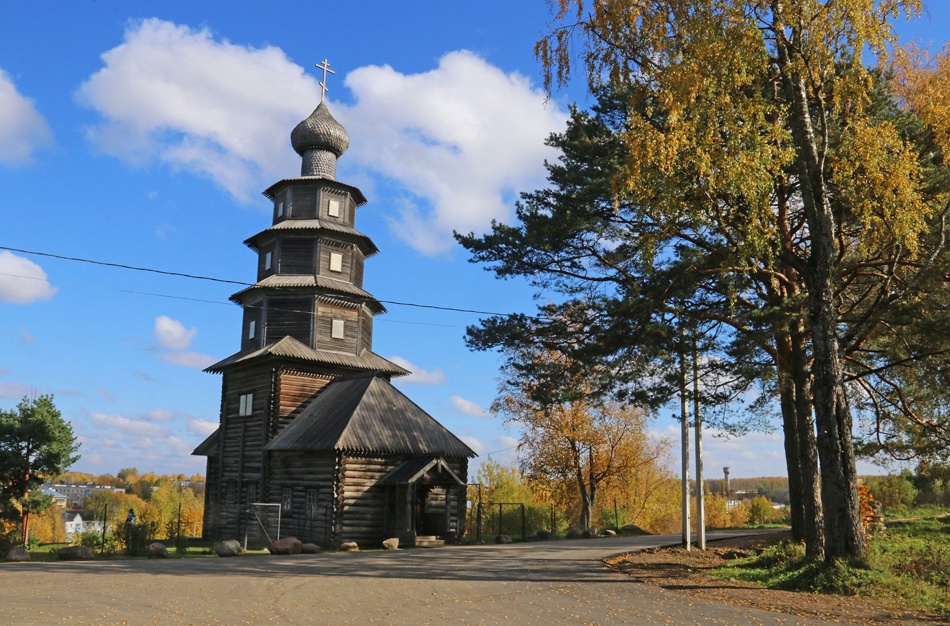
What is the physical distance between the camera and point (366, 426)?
2791cm

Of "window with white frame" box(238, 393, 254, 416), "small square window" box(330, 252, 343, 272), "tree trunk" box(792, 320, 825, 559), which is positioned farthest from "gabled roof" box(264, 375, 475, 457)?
"tree trunk" box(792, 320, 825, 559)

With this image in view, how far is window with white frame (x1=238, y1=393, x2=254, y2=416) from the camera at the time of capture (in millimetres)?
31938

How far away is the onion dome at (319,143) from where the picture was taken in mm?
34969

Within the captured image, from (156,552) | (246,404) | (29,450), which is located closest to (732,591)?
(156,552)

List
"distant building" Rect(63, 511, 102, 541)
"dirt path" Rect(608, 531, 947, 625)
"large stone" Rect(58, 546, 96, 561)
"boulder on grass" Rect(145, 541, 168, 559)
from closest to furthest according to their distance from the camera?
"dirt path" Rect(608, 531, 947, 625), "large stone" Rect(58, 546, 96, 561), "boulder on grass" Rect(145, 541, 168, 559), "distant building" Rect(63, 511, 102, 541)

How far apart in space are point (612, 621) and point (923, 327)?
35.9ft

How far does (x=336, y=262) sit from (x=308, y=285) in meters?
2.52

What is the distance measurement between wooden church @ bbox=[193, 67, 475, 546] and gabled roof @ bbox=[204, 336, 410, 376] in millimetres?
73

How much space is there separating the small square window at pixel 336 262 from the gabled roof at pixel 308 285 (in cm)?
57

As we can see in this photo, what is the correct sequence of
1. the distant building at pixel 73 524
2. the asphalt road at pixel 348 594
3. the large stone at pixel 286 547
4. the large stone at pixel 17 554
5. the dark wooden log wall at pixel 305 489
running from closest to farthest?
1. the asphalt road at pixel 348 594
2. the large stone at pixel 17 554
3. the large stone at pixel 286 547
4. the dark wooden log wall at pixel 305 489
5. the distant building at pixel 73 524

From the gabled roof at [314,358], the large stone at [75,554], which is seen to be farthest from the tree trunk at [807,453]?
the large stone at [75,554]

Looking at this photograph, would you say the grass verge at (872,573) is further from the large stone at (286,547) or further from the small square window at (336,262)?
the small square window at (336,262)

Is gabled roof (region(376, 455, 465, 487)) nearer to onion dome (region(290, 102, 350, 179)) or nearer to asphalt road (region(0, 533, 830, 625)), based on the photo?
asphalt road (region(0, 533, 830, 625))

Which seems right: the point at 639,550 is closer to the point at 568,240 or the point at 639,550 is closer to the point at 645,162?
the point at 568,240
